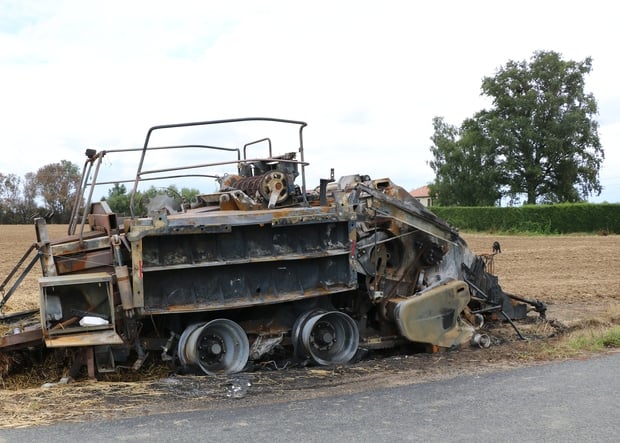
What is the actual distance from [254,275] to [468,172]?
51.7 metres

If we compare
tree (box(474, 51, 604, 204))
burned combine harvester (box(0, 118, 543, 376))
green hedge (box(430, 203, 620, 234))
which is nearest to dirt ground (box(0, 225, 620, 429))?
burned combine harvester (box(0, 118, 543, 376))

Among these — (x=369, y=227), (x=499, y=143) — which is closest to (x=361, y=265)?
(x=369, y=227)

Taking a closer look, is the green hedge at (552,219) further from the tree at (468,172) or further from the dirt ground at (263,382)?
the dirt ground at (263,382)

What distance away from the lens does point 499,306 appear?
33.2 feet

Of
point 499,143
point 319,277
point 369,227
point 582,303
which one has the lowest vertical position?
point 582,303

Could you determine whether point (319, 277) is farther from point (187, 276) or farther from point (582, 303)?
point (582, 303)

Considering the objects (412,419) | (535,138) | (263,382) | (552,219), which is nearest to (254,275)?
(263,382)

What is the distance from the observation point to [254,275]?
7980 millimetres

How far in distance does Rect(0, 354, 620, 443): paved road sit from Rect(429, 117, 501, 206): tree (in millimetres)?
50306

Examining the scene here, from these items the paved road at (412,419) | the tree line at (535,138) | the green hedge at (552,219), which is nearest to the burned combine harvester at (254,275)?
the paved road at (412,419)

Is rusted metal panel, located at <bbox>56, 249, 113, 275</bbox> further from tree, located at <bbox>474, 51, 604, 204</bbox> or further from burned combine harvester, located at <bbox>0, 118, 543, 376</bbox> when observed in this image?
tree, located at <bbox>474, 51, 604, 204</bbox>

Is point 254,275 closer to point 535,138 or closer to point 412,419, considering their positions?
point 412,419

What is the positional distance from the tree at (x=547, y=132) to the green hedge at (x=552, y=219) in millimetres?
10915

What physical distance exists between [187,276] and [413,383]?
9.07 feet
